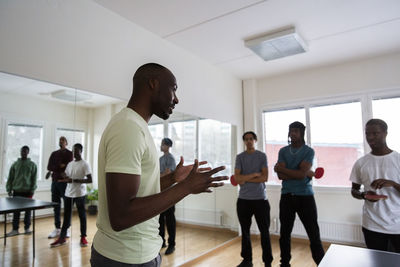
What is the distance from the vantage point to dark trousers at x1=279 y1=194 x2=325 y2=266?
2.53 m

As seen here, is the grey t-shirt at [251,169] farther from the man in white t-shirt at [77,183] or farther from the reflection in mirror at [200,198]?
the man in white t-shirt at [77,183]

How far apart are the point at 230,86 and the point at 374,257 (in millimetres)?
3410

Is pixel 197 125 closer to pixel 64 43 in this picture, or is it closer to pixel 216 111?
pixel 216 111

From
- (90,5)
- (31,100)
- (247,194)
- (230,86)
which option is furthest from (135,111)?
(230,86)

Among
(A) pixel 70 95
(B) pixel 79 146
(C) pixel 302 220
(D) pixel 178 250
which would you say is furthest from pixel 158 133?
(C) pixel 302 220

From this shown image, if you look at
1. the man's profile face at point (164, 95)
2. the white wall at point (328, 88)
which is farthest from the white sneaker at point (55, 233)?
the white wall at point (328, 88)

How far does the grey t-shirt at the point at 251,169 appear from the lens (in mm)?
2967

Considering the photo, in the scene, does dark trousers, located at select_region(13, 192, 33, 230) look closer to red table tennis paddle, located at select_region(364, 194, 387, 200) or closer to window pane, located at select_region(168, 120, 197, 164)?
window pane, located at select_region(168, 120, 197, 164)

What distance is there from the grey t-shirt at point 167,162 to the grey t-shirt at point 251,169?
0.76 m

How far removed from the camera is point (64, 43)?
2078 millimetres

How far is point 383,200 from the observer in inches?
79.2

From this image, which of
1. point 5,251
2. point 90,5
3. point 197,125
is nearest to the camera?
point 5,251

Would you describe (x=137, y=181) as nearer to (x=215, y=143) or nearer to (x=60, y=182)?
(x=60, y=182)

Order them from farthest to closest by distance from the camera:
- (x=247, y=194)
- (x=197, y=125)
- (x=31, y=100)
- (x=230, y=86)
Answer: (x=230, y=86) < (x=197, y=125) < (x=247, y=194) < (x=31, y=100)
